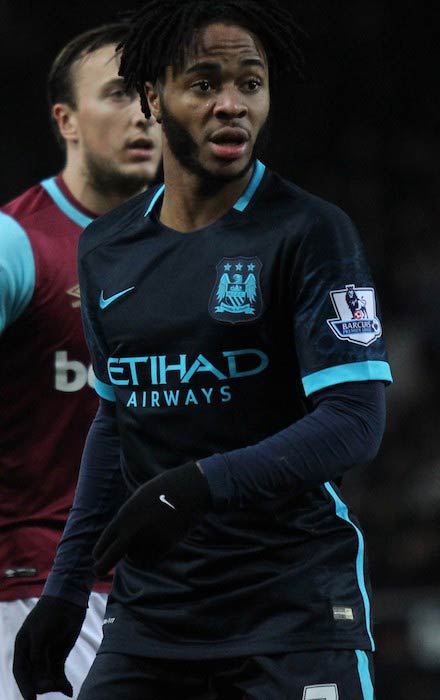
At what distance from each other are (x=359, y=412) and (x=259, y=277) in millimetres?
314

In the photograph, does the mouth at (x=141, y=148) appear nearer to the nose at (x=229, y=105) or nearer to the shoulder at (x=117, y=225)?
the shoulder at (x=117, y=225)

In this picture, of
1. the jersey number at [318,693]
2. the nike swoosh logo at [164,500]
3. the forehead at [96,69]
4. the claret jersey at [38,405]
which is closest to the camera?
the nike swoosh logo at [164,500]

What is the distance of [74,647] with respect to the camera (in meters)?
3.60

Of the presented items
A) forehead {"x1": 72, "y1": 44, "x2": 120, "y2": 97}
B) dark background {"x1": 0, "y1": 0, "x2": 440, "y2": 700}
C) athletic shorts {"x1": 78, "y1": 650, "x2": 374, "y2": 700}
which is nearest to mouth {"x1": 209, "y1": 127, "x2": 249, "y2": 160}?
athletic shorts {"x1": 78, "y1": 650, "x2": 374, "y2": 700}

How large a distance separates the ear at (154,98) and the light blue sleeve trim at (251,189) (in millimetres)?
240

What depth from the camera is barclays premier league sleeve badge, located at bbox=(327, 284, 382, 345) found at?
237 cm

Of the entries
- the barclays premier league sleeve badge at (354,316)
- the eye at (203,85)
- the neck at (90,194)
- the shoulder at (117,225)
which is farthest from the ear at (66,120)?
the barclays premier league sleeve badge at (354,316)

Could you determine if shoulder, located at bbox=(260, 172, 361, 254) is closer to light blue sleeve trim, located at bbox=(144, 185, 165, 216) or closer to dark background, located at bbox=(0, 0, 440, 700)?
light blue sleeve trim, located at bbox=(144, 185, 165, 216)

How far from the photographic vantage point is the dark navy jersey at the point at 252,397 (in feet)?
7.84

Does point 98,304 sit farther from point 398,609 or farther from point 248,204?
point 398,609

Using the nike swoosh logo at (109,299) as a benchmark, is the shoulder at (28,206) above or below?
above

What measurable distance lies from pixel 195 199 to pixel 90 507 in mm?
683

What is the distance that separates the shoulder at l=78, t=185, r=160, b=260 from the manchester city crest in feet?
1.10

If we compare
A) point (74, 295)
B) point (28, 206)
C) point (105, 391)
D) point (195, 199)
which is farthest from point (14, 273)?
point (195, 199)
